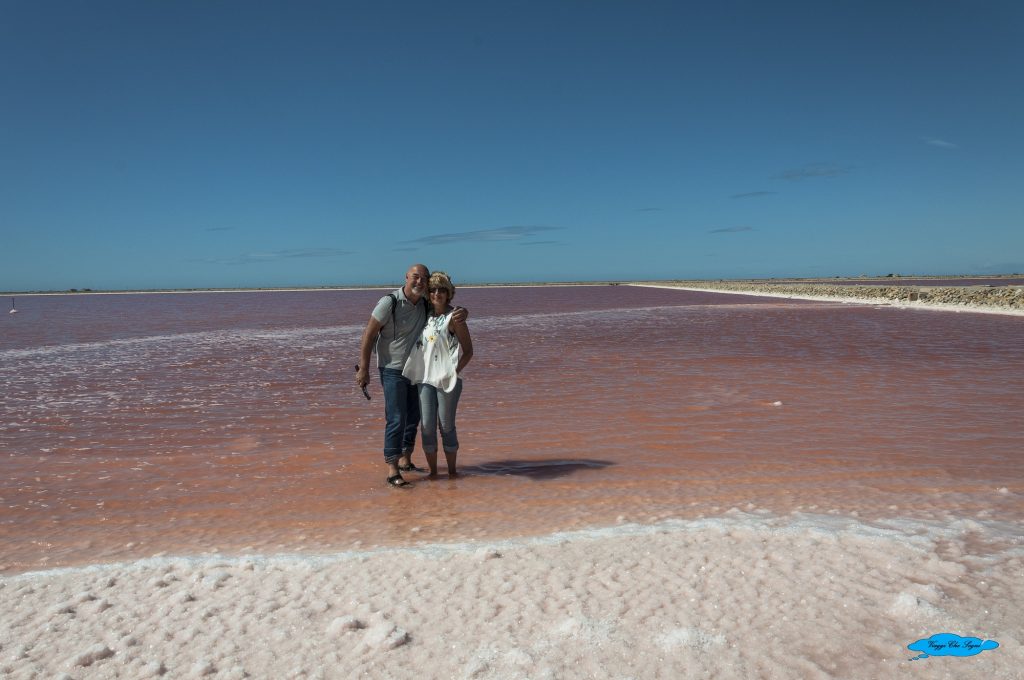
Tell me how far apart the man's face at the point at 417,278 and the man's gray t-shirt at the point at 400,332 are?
0.32 ft

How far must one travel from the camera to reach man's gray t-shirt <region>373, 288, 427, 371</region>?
5.12 metres

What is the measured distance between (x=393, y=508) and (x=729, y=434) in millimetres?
3810

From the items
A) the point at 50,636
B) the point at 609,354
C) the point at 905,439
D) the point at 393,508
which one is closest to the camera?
the point at 50,636

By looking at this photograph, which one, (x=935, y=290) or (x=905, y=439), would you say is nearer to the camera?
(x=905, y=439)

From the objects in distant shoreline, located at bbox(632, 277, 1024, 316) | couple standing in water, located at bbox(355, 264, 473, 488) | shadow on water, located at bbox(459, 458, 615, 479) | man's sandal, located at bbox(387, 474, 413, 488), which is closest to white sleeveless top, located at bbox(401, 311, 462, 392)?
couple standing in water, located at bbox(355, 264, 473, 488)

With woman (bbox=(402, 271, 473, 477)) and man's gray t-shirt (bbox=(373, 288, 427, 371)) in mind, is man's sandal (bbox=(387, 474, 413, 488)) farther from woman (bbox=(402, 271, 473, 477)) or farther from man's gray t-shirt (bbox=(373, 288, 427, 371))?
man's gray t-shirt (bbox=(373, 288, 427, 371))

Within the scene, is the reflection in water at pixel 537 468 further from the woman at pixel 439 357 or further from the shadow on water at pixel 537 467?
the woman at pixel 439 357

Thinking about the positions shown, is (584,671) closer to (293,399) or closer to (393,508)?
(393,508)

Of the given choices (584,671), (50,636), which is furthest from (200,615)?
(584,671)

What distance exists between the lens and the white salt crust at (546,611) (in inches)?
103

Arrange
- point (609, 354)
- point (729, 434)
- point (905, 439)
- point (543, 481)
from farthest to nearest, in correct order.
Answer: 1. point (609, 354)
2. point (729, 434)
3. point (905, 439)
4. point (543, 481)

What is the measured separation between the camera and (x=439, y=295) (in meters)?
5.01

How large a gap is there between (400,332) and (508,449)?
1.96 metres

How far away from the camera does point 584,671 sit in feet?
8.38
